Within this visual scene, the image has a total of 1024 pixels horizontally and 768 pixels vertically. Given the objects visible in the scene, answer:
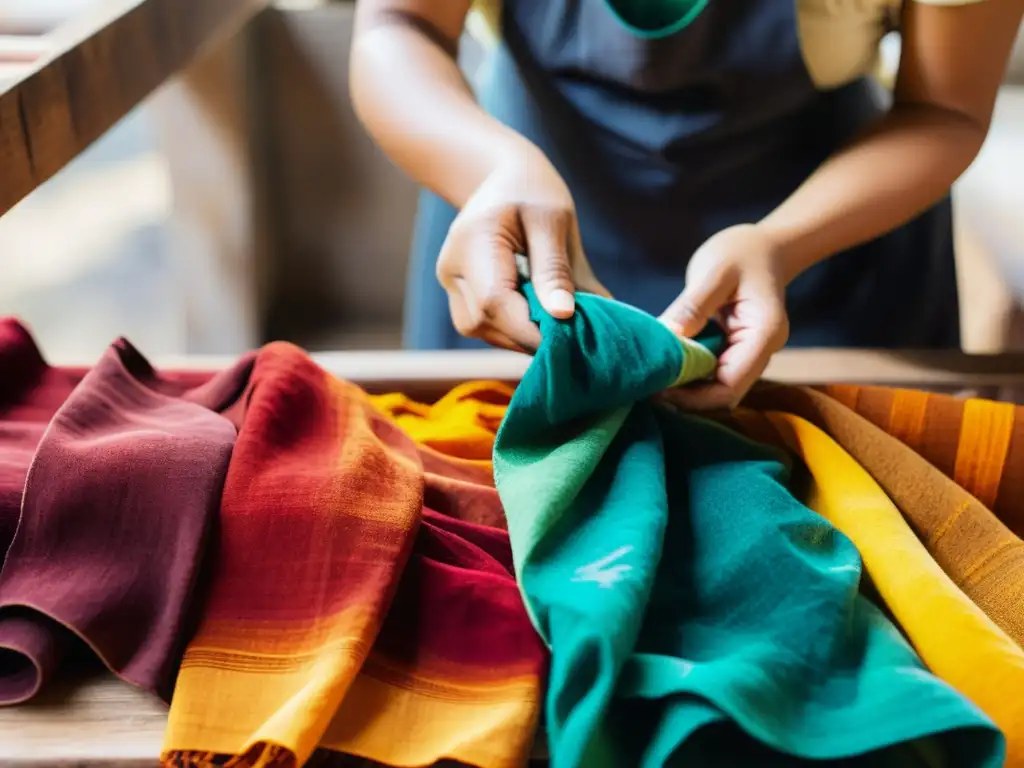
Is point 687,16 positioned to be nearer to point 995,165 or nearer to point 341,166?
point 341,166

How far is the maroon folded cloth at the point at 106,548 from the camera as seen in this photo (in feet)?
1.02

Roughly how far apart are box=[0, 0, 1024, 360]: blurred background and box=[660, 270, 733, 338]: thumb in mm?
725

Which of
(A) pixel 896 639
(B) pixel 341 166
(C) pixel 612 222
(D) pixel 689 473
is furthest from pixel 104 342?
(A) pixel 896 639

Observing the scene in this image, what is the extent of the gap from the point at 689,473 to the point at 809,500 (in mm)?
60

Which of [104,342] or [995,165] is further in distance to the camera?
[104,342]

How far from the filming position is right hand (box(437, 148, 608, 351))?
424 mm

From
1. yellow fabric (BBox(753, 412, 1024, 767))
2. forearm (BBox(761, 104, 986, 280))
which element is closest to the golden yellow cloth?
yellow fabric (BBox(753, 412, 1024, 767))

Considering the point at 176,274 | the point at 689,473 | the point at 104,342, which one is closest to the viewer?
the point at 689,473

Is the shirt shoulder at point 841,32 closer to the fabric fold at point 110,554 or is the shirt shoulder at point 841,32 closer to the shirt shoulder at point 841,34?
the shirt shoulder at point 841,34

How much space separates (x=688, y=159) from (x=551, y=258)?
268 mm

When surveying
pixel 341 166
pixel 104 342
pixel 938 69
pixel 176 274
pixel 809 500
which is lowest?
pixel 104 342

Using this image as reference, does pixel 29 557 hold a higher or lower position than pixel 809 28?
lower

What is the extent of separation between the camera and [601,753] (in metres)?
0.28

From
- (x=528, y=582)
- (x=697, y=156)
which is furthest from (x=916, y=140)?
(x=528, y=582)
